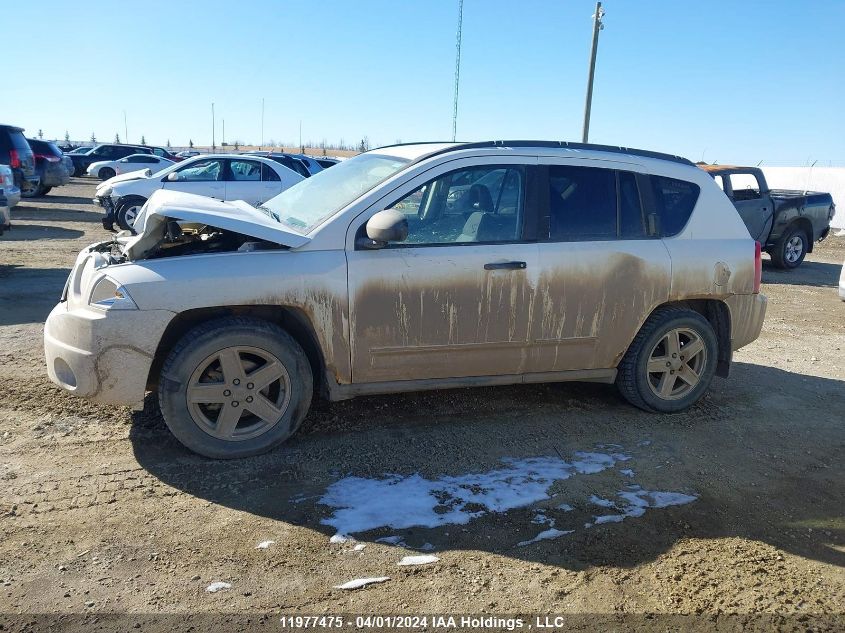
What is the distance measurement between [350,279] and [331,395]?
718 millimetres

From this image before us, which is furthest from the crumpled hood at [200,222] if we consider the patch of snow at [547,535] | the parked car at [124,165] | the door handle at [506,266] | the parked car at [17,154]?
the parked car at [124,165]

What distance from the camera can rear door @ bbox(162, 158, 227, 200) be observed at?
13.1 metres

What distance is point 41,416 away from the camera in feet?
14.9

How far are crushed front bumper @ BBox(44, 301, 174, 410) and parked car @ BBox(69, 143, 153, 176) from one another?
3018cm

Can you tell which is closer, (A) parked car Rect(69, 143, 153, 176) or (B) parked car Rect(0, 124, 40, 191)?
(B) parked car Rect(0, 124, 40, 191)

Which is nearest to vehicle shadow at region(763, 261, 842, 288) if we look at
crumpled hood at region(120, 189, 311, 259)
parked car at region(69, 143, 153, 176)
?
crumpled hood at region(120, 189, 311, 259)

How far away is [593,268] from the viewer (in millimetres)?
4578

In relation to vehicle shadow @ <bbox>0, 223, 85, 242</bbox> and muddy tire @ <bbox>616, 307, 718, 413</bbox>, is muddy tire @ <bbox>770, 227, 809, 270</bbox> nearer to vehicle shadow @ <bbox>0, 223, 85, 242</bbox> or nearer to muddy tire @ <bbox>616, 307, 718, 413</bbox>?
muddy tire @ <bbox>616, 307, 718, 413</bbox>

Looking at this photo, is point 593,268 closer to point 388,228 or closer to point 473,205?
point 473,205

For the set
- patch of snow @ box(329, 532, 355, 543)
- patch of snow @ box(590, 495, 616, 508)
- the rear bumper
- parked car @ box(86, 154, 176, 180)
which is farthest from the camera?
parked car @ box(86, 154, 176, 180)

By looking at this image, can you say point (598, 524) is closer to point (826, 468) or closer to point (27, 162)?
point (826, 468)

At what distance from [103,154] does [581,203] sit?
3212cm

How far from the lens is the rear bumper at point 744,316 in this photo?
5.14m

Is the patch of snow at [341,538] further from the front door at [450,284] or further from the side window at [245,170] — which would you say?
the side window at [245,170]
